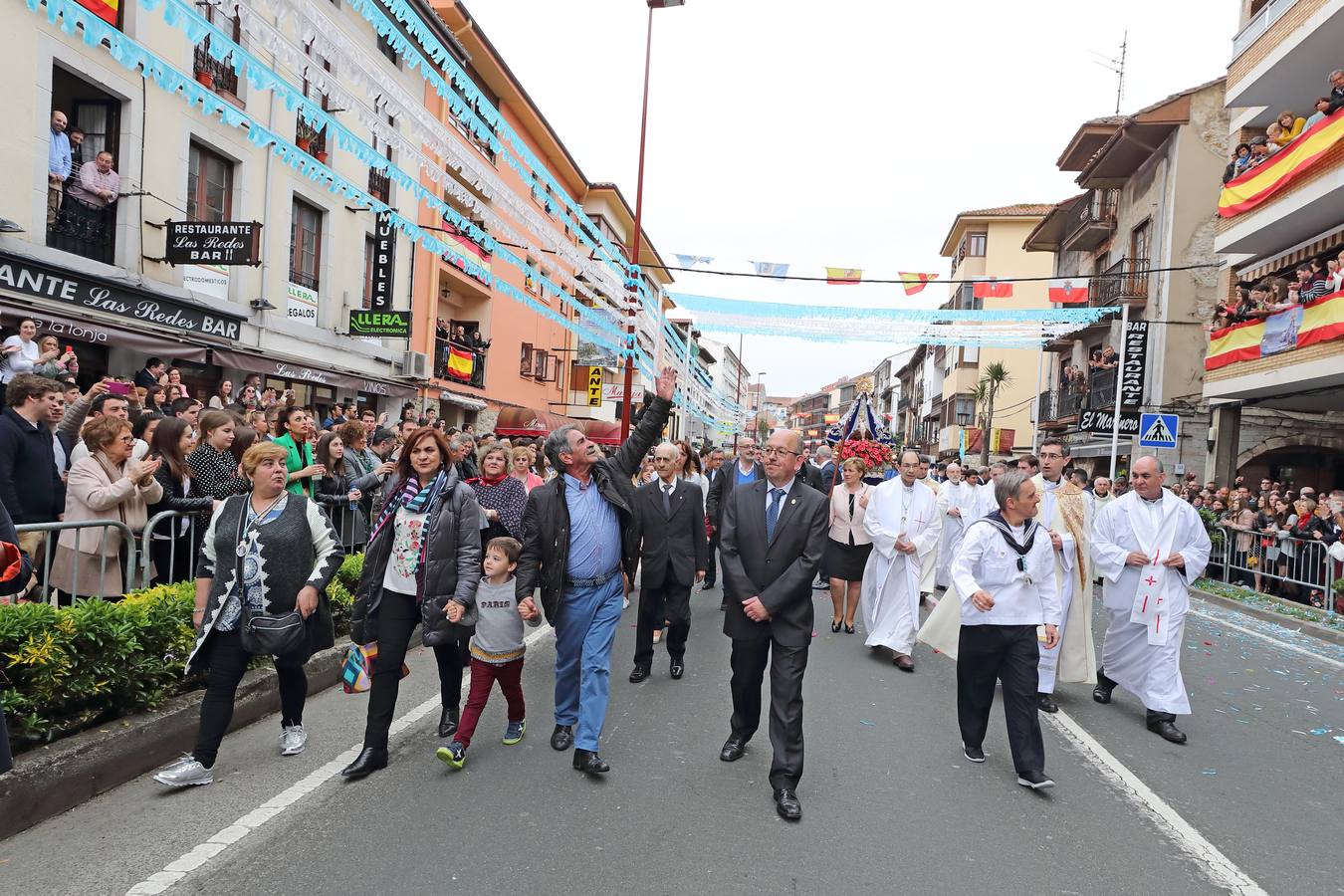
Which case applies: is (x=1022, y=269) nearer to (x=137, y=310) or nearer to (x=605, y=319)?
(x=605, y=319)

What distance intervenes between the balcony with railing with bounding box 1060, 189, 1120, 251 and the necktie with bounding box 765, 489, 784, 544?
28484 mm

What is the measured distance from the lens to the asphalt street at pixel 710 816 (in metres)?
3.48

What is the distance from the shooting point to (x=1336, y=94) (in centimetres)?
1474

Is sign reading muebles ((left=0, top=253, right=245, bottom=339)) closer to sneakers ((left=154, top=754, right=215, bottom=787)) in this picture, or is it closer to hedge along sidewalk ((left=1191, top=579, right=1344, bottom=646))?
sneakers ((left=154, top=754, right=215, bottom=787))

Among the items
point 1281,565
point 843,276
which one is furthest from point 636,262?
point 1281,565

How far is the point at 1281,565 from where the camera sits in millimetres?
13367

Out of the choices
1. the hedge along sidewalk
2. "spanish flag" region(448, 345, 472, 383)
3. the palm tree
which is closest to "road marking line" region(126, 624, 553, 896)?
the hedge along sidewalk

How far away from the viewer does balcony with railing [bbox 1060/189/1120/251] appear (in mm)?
28750

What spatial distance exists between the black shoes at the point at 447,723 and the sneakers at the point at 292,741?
0.76 m

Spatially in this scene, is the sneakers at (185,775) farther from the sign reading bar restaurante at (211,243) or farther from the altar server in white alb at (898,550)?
the sign reading bar restaurante at (211,243)

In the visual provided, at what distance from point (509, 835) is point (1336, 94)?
707 inches

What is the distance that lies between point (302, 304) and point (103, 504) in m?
13.7

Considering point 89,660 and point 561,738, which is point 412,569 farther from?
point 89,660

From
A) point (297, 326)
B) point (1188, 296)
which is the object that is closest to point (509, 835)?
point (297, 326)
